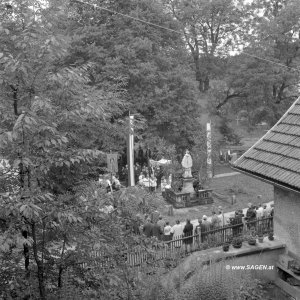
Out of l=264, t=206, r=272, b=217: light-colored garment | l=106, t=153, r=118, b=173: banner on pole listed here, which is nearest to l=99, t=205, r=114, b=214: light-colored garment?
l=106, t=153, r=118, b=173: banner on pole

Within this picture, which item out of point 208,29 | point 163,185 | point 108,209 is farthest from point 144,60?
point 108,209

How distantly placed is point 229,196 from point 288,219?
13.0 metres

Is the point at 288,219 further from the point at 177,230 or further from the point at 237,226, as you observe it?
the point at 177,230

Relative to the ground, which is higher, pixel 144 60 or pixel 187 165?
Answer: pixel 144 60

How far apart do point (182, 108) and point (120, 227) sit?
67.1ft

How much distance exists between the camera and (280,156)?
910 centimetres

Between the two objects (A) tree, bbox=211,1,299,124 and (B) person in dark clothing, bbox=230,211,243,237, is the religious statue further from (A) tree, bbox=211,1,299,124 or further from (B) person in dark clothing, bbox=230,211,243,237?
(A) tree, bbox=211,1,299,124

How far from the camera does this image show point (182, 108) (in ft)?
→ 82.5

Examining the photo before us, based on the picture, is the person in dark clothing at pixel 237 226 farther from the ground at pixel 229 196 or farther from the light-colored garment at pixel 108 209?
the light-colored garment at pixel 108 209

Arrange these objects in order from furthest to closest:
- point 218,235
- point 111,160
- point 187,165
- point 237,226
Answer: point 187,165 < point 237,226 < point 218,235 < point 111,160

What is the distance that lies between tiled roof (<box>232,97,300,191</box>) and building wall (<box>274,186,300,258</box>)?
81 cm

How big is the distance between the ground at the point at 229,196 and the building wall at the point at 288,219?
26.6ft

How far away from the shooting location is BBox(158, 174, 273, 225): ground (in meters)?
19.4

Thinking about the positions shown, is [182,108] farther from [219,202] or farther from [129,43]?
[219,202]
